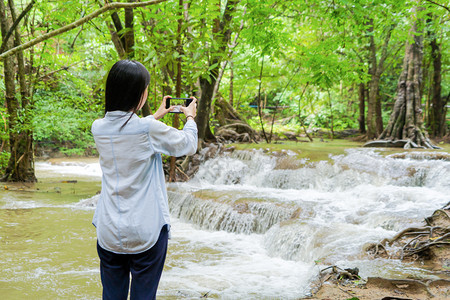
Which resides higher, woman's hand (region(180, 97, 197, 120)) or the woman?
woman's hand (region(180, 97, 197, 120))

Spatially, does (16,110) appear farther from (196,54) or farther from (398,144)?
(398,144)

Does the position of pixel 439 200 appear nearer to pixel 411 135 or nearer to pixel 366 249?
pixel 366 249

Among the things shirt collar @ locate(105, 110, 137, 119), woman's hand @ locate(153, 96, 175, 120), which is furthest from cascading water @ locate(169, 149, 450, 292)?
shirt collar @ locate(105, 110, 137, 119)

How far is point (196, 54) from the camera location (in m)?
5.09

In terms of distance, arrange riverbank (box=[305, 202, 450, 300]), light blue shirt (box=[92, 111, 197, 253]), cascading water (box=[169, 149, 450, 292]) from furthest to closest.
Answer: cascading water (box=[169, 149, 450, 292]), riverbank (box=[305, 202, 450, 300]), light blue shirt (box=[92, 111, 197, 253])

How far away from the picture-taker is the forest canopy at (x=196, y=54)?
5.48 metres

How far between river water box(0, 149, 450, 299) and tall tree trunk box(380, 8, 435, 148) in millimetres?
2446

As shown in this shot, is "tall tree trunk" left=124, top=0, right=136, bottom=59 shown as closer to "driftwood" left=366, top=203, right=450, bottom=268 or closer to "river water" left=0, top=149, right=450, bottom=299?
"river water" left=0, top=149, right=450, bottom=299

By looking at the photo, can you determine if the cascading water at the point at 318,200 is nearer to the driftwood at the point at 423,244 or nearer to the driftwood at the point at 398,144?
the driftwood at the point at 423,244

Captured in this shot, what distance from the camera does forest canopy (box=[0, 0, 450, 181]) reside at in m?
5.48

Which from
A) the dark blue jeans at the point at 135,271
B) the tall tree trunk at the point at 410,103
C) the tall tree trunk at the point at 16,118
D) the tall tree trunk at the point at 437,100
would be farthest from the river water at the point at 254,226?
the tall tree trunk at the point at 437,100

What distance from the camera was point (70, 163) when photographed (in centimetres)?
1700

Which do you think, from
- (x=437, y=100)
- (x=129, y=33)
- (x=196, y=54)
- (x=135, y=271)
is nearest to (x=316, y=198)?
(x=196, y=54)

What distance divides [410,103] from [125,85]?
11341 millimetres
